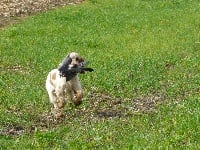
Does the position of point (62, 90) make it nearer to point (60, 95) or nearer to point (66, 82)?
point (60, 95)

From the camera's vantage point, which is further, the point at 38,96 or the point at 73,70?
the point at 38,96

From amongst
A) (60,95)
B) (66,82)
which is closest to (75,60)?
(66,82)

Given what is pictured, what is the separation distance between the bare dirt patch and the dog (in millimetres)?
19255

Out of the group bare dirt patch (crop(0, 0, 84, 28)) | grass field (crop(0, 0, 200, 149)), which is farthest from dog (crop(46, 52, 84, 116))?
bare dirt patch (crop(0, 0, 84, 28))

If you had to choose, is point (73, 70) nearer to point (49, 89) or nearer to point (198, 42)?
point (49, 89)

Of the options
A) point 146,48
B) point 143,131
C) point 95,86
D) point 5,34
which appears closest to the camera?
point 143,131

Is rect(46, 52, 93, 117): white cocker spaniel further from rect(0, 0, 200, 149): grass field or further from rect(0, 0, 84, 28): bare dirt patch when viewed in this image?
rect(0, 0, 84, 28): bare dirt patch

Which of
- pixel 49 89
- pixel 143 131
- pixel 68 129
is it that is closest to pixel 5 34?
pixel 49 89

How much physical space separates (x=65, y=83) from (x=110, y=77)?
4655 mm

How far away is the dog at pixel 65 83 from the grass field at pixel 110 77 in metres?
0.51

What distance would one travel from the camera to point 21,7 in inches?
1581

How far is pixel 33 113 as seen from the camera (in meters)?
16.9

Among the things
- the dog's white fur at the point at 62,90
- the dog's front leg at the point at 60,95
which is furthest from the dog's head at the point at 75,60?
the dog's front leg at the point at 60,95

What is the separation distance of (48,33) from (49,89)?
15330mm
